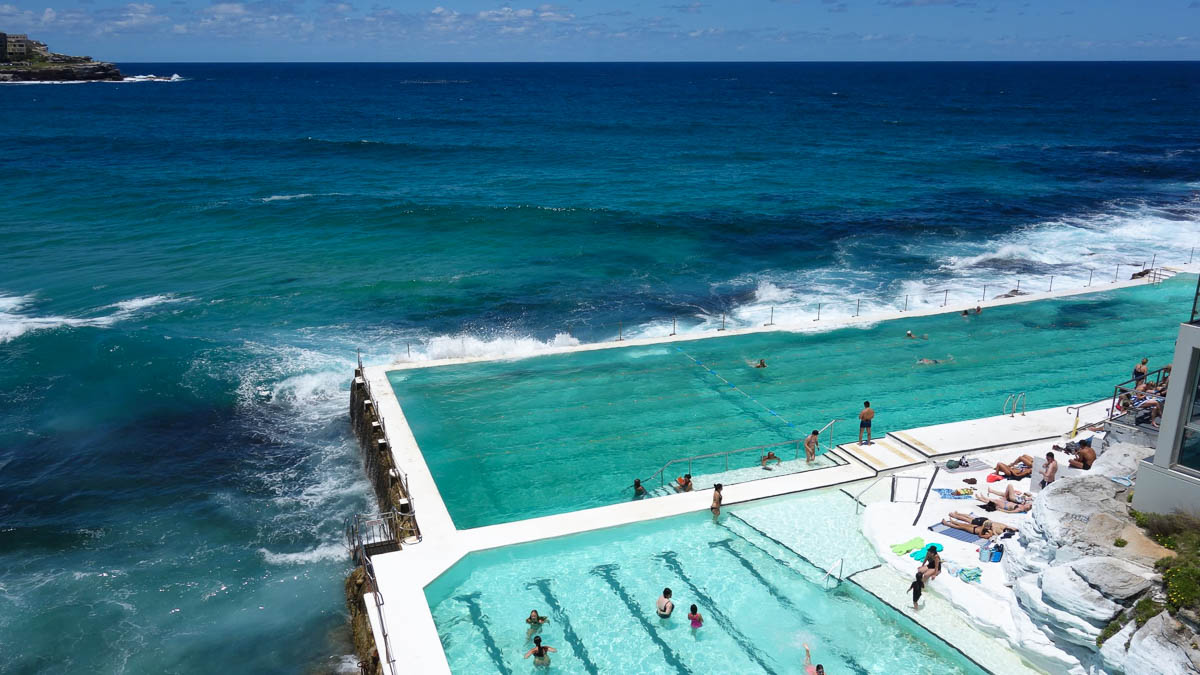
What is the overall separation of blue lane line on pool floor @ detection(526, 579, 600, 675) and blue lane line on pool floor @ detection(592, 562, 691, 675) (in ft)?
3.40

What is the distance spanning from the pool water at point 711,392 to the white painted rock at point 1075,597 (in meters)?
8.26

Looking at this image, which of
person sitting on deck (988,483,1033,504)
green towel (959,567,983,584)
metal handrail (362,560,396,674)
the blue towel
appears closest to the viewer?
metal handrail (362,560,396,674)

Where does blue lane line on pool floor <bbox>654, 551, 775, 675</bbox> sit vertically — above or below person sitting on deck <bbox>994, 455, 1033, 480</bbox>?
below

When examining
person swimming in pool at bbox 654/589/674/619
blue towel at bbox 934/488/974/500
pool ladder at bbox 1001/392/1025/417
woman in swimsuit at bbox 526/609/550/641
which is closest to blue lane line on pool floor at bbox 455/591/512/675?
woman in swimsuit at bbox 526/609/550/641

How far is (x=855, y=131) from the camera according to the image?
101m

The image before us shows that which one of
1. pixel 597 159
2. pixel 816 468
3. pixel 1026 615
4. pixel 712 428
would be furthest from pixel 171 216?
pixel 1026 615

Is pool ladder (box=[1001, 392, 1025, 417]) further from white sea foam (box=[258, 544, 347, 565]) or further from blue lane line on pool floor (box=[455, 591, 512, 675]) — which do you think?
white sea foam (box=[258, 544, 347, 565])

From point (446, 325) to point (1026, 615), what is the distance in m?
25.1

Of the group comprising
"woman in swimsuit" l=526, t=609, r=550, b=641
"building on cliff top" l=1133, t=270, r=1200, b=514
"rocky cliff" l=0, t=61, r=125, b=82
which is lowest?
"woman in swimsuit" l=526, t=609, r=550, b=641

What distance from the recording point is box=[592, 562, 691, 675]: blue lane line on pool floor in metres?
13.7

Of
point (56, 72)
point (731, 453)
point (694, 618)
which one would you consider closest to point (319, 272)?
point (731, 453)

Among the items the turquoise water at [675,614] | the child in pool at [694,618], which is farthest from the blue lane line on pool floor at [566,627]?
the child in pool at [694,618]

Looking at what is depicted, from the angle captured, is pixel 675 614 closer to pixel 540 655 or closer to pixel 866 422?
pixel 540 655

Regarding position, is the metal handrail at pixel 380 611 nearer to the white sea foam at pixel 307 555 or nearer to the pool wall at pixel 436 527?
the pool wall at pixel 436 527
